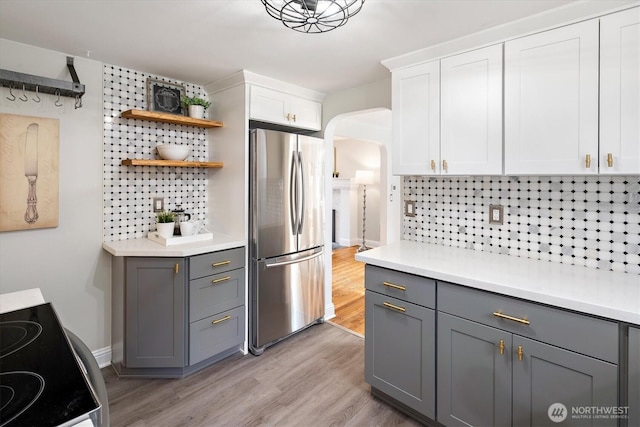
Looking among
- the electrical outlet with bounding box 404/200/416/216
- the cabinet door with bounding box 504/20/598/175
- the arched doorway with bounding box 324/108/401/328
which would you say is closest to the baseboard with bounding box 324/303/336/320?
the arched doorway with bounding box 324/108/401/328

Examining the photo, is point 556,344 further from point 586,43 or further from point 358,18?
point 358,18

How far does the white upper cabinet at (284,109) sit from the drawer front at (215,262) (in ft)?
3.64

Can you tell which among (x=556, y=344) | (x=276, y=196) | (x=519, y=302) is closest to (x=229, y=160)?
(x=276, y=196)

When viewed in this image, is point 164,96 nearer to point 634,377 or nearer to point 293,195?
point 293,195

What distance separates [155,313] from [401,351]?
5.51 feet

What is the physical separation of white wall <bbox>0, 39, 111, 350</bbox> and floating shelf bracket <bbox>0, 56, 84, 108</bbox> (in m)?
0.05

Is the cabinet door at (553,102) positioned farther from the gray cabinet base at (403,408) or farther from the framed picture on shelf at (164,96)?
the framed picture on shelf at (164,96)

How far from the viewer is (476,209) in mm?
2234

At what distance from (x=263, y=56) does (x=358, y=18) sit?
0.80 m

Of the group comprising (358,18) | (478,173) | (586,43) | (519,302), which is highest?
(358,18)

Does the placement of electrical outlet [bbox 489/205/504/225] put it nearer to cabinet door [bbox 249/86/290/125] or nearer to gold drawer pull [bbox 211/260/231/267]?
cabinet door [bbox 249/86/290/125]

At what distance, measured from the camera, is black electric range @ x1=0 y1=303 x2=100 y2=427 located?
0.67 meters

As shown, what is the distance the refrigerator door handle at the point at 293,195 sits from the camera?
2.81 meters

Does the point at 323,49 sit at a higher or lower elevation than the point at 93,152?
higher
